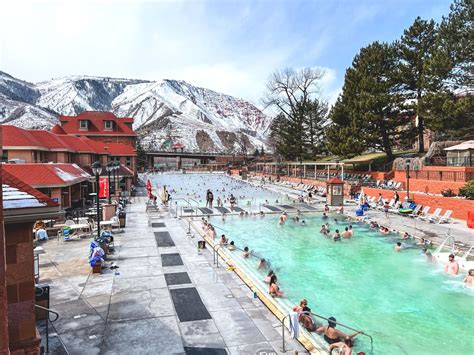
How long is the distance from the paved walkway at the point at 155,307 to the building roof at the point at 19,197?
3.71 metres

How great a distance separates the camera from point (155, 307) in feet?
33.7

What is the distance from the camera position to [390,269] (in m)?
16.7

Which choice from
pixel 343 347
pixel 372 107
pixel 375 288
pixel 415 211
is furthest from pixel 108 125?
pixel 343 347

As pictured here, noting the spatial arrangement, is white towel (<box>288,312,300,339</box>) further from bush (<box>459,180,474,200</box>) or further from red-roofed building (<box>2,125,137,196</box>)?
red-roofed building (<box>2,125,137,196</box>)

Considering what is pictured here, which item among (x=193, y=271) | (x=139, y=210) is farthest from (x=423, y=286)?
(x=139, y=210)

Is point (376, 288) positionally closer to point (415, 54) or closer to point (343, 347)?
point (343, 347)

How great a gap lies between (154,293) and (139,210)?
63.8 ft

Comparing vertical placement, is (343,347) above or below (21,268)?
below

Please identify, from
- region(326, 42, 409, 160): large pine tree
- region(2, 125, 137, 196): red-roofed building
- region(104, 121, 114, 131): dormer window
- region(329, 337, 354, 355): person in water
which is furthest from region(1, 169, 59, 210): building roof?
region(104, 121, 114, 131): dormer window

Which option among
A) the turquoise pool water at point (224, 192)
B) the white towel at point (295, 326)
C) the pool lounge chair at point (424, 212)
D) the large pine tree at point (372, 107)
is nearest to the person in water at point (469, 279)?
the white towel at point (295, 326)

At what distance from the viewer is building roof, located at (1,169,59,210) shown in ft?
19.2

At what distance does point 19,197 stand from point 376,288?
42.4ft

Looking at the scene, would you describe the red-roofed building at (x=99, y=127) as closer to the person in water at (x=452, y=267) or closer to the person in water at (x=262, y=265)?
the person in water at (x=262, y=265)

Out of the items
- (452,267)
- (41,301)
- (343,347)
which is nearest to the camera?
(343,347)
